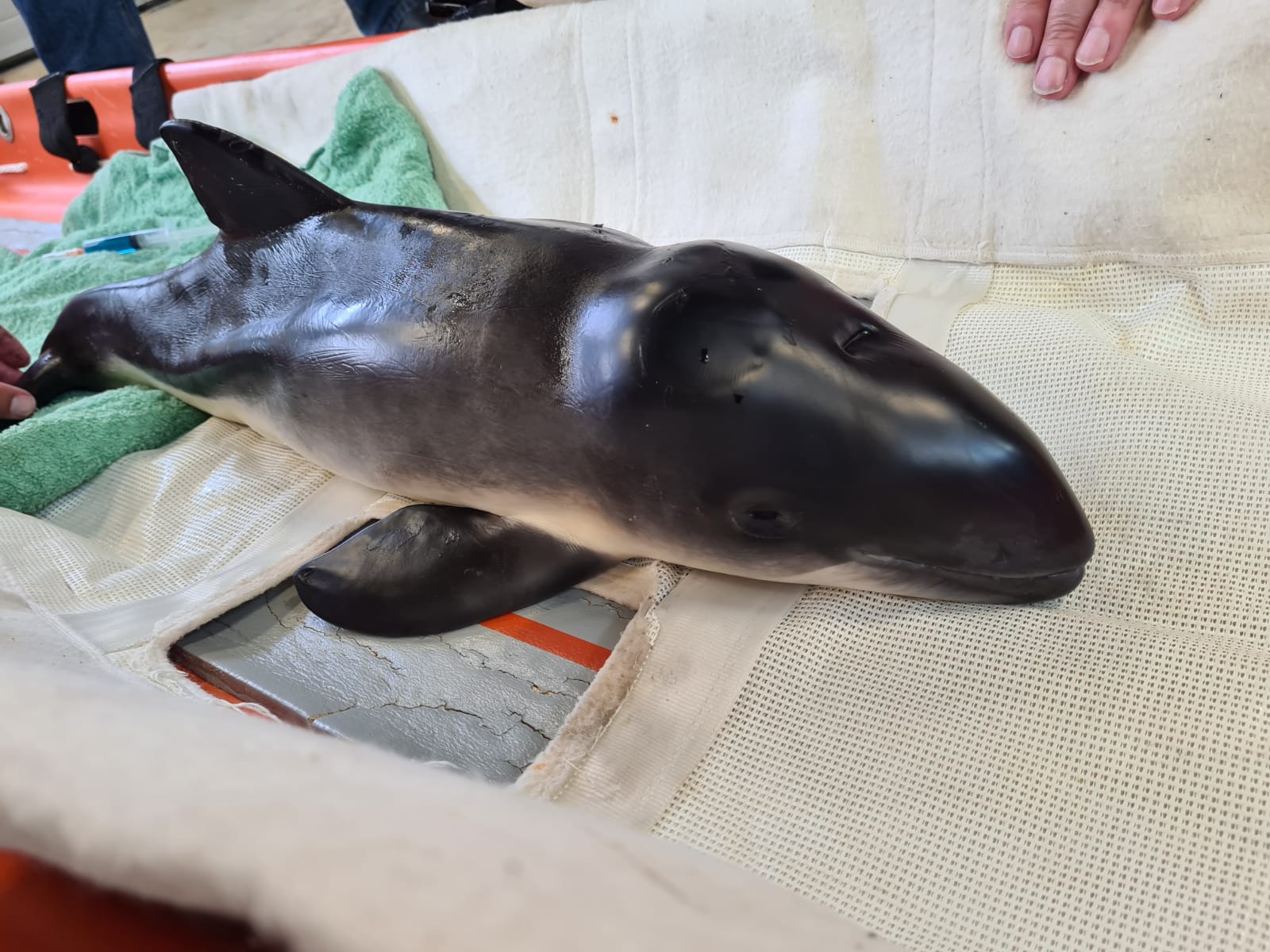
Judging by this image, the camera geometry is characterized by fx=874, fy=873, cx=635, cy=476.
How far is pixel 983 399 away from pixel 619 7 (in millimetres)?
2058

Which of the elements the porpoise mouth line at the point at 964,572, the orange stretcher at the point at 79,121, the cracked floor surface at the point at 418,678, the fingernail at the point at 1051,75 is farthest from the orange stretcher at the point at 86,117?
the fingernail at the point at 1051,75

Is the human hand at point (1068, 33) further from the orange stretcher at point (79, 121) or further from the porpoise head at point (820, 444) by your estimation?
the orange stretcher at point (79, 121)

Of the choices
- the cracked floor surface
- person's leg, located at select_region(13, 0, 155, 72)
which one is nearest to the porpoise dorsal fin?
the cracked floor surface

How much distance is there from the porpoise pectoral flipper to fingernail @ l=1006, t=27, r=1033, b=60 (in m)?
1.59

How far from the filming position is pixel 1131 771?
118cm

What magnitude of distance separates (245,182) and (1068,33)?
6.50ft

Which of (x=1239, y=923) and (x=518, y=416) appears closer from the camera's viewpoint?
(x=1239, y=923)

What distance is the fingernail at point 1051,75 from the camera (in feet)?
6.64

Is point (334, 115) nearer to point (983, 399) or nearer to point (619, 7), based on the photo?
point (619, 7)

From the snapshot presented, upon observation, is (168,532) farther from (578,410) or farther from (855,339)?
(855,339)

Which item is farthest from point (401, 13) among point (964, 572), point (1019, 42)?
point (964, 572)

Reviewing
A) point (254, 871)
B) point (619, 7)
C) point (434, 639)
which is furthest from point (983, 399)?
point (619, 7)

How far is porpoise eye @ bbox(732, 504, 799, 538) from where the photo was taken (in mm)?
1444

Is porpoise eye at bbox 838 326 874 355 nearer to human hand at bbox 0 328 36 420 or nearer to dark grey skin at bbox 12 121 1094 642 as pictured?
dark grey skin at bbox 12 121 1094 642
